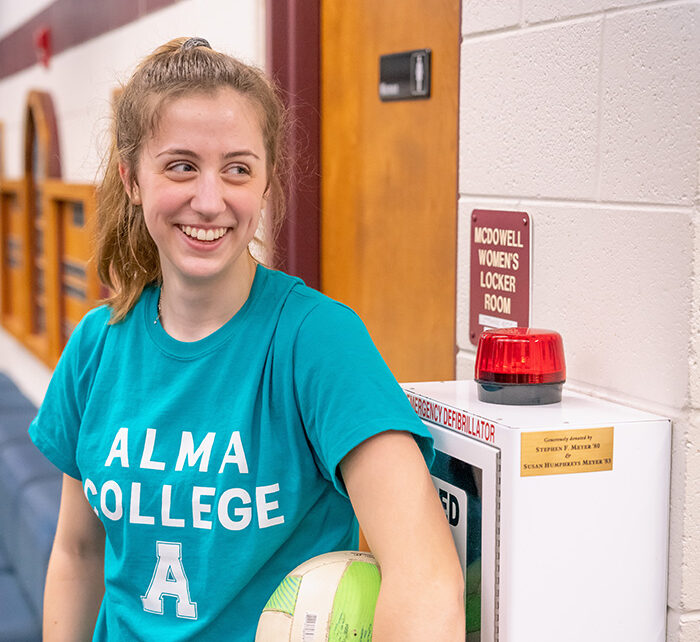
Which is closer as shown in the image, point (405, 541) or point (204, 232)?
point (405, 541)

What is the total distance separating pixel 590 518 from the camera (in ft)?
4.49

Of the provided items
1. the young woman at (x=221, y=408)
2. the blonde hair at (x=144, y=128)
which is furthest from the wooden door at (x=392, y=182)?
the young woman at (x=221, y=408)

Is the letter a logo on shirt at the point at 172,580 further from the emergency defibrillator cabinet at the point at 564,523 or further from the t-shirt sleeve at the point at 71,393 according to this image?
the emergency defibrillator cabinet at the point at 564,523

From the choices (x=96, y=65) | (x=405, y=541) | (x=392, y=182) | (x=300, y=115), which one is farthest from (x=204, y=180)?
(x=96, y=65)

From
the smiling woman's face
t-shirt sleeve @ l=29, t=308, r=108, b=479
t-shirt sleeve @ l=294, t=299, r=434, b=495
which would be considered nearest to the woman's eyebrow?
the smiling woman's face

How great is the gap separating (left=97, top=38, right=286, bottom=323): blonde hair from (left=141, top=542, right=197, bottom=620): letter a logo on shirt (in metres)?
0.38

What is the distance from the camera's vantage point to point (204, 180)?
4.60 ft

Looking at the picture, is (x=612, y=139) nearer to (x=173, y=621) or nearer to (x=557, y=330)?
(x=557, y=330)

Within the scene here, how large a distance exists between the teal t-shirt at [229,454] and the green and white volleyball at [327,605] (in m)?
0.08

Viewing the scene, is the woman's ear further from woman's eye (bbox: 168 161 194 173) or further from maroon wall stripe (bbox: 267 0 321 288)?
maroon wall stripe (bbox: 267 0 321 288)

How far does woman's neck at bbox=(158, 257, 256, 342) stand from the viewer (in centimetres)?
149

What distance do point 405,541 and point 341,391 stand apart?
21cm

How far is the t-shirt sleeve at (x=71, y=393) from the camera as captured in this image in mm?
1603

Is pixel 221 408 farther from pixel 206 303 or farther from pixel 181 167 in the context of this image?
pixel 181 167
